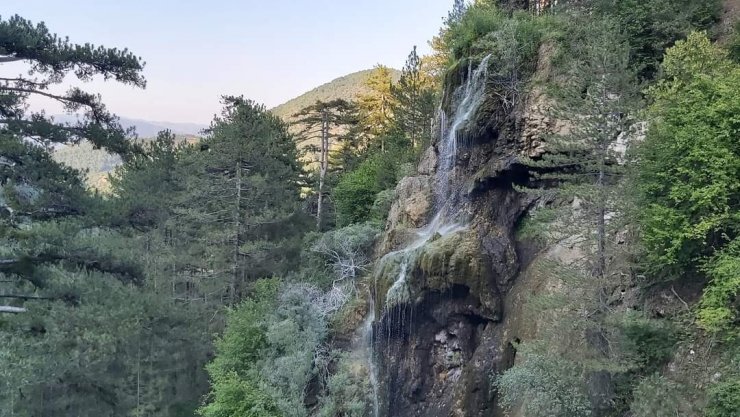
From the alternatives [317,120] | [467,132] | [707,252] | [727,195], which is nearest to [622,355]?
[707,252]

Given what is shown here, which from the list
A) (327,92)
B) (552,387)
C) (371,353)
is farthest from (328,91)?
(552,387)

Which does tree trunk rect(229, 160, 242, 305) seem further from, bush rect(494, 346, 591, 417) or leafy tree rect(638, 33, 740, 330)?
leafy tree rect(638, 33, 740, 330)

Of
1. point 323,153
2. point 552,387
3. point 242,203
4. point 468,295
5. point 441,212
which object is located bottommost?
point 552,387

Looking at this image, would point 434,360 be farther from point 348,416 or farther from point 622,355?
point 622,355

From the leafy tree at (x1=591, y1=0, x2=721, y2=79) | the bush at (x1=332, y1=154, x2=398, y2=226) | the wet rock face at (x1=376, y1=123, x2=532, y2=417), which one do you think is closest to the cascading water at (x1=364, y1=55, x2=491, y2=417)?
the wet rock face at (x1=376, y1=123, x2=532, y2=417)

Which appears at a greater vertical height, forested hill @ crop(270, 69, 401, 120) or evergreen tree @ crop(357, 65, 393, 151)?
forested hill @ crop(270, 69, 401, 120)

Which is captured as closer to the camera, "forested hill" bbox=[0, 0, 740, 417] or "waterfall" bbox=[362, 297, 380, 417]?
"forested hill" bbox=[0, 0, 740, 417]

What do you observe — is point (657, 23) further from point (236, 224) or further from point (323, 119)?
point (323, 119)

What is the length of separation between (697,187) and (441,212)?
8.62 meters

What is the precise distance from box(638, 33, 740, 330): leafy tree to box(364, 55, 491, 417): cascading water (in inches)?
247

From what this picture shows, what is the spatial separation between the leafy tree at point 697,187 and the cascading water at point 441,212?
6279 millimetres

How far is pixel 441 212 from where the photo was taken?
53.8ft

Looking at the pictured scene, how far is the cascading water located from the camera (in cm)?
1430

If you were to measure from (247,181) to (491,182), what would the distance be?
10890 mm
